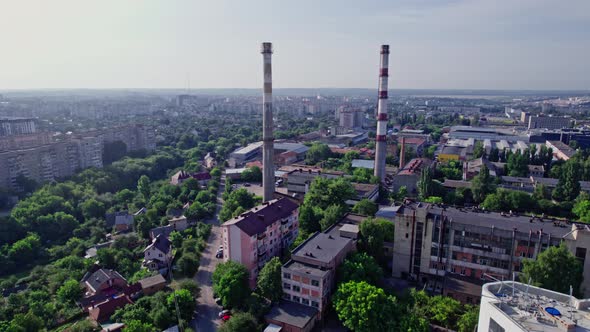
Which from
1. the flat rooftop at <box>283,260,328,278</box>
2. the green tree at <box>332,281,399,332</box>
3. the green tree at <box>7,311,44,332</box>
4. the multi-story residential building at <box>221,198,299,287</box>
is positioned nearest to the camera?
the green tree at <box>332,281,399,332</box>

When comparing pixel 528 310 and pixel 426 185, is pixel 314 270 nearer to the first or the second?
pixel 528 310

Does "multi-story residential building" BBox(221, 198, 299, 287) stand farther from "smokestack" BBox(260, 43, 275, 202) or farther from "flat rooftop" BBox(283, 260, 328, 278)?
"smokestack" BBox(260, 43, 275, 202)

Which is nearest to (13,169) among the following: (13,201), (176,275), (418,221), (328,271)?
(13,201)

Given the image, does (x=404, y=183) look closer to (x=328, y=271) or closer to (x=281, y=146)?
(x=328, y=271)

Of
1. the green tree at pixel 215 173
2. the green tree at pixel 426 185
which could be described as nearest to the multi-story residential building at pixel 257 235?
the green tree at pixel 426 185

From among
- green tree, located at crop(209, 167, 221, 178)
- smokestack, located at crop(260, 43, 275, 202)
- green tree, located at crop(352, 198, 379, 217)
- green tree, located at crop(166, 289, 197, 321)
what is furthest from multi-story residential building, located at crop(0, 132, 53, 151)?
green tree, located at crop(352, 198, 379, 217)
